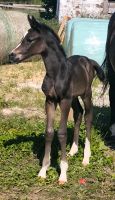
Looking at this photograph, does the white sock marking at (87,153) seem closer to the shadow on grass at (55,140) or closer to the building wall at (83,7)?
the shadow on grass at (55,140)

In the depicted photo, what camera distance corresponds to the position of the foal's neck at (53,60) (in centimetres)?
499

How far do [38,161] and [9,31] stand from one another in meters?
8.37

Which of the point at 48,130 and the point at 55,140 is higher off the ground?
the point at 48,130

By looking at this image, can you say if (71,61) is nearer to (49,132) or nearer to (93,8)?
(49,132)

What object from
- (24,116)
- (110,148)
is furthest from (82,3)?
(110,148)

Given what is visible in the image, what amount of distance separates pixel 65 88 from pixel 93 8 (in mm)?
13763

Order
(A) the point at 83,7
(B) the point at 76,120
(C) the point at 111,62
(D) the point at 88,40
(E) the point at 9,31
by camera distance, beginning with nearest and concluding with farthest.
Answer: (B) the point at 76,120, (C) the point at 111,62, (D) the point at 88,40, (E) the point at 9,31, (A) the point at 83,7

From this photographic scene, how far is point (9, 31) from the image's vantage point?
13.6m

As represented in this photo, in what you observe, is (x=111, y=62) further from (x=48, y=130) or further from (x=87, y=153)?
(x=48, y=130)

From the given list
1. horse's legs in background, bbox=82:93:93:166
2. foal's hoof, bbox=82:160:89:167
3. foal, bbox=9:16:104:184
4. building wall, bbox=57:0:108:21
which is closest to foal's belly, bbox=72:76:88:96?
foal, bbox=9:16:104:184

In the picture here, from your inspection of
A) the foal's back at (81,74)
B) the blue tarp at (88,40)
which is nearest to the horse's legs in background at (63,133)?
the foal's back at (81,74)

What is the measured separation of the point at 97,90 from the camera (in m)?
10.3

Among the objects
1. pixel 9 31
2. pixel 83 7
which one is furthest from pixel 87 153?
pixel 83 7

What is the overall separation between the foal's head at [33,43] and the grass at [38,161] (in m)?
1.31
